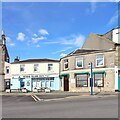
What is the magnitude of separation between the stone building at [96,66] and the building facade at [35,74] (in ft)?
10.2

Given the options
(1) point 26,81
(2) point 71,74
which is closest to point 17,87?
(1) point 26,81

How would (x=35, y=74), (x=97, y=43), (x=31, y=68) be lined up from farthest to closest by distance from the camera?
(x=31, y=68) < (x=35, y=74) < (x=97, y=43)

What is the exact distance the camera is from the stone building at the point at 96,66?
39.4 metres

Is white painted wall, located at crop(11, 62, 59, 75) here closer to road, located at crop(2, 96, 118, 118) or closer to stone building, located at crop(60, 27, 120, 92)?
stone building, located at crop(60, 27, 120, 92)

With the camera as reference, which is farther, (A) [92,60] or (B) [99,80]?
(A) [92,60]

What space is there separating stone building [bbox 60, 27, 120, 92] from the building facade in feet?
10.2

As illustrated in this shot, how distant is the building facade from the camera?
5012 centimetres

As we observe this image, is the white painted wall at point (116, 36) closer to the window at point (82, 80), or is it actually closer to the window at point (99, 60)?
the window at point (99, 60)

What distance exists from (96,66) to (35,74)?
1391 cm

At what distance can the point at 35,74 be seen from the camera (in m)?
50.9

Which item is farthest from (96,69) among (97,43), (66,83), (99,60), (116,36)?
(116,36)

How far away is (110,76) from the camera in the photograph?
39.3m

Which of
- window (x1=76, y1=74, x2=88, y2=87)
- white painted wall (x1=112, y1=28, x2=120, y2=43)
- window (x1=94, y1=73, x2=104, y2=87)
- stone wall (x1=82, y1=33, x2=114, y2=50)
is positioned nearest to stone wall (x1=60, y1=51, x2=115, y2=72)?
window (x1=76, y1=74, x2=88, y2=87)

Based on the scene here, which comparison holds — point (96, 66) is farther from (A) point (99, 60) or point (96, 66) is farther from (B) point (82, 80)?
(B) point (82, 80)
